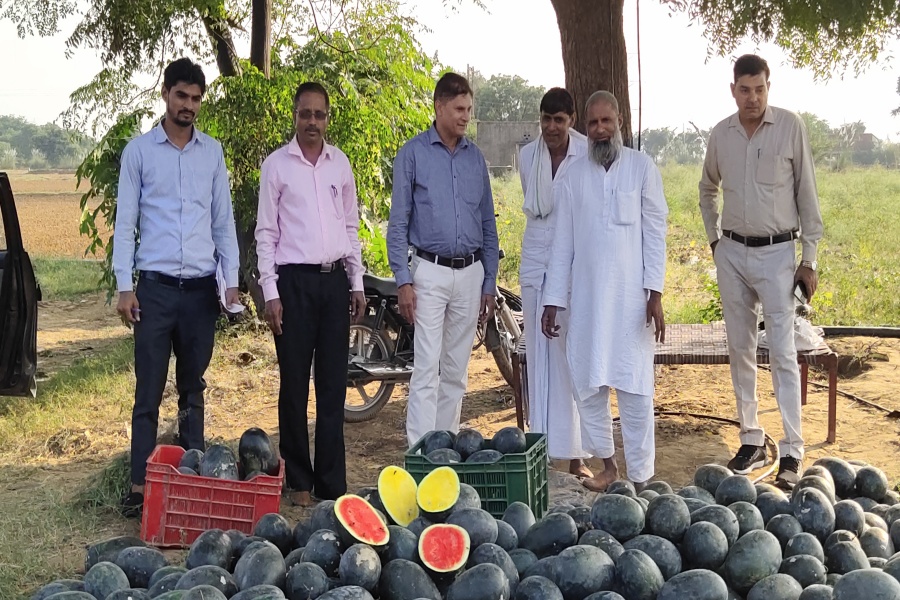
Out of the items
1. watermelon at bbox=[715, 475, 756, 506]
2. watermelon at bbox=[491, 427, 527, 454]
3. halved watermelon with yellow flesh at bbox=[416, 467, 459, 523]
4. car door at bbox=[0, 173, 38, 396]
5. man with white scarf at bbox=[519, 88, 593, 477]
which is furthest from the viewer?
car door at bbox=[0, 173, 38, 396]

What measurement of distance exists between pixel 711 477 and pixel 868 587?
0.95 m

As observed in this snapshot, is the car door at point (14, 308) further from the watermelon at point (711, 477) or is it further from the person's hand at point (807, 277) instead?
the person's hand at point (807, 277)

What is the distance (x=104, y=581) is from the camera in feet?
8.20

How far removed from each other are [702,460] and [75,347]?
6.71 m

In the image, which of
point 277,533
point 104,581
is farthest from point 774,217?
point 104,581

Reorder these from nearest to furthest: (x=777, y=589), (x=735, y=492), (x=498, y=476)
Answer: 1. (x=777, y=589)
2. (x=735, y=492)
3. (x=498, y=476)

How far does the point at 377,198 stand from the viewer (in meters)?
8.75

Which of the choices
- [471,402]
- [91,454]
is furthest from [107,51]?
[471,402]

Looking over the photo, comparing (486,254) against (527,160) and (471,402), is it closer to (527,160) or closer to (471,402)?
(527,160)

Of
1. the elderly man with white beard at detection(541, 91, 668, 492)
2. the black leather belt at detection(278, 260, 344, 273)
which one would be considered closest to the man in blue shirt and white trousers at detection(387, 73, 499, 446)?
the black leather belt at detection(278, 260, 344, 273)

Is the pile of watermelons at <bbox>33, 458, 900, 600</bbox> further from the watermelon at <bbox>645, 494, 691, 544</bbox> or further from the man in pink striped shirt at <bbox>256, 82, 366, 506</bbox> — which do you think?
the man in pink striped shirt at <bbox>256, 82, 366, 506</bbox>

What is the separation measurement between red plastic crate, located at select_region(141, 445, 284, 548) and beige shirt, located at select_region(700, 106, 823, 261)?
2831 millimetres

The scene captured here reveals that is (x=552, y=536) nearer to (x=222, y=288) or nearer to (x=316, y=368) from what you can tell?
(x=316, y=368)

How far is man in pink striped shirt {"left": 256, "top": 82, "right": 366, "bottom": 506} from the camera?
427 centimetres
